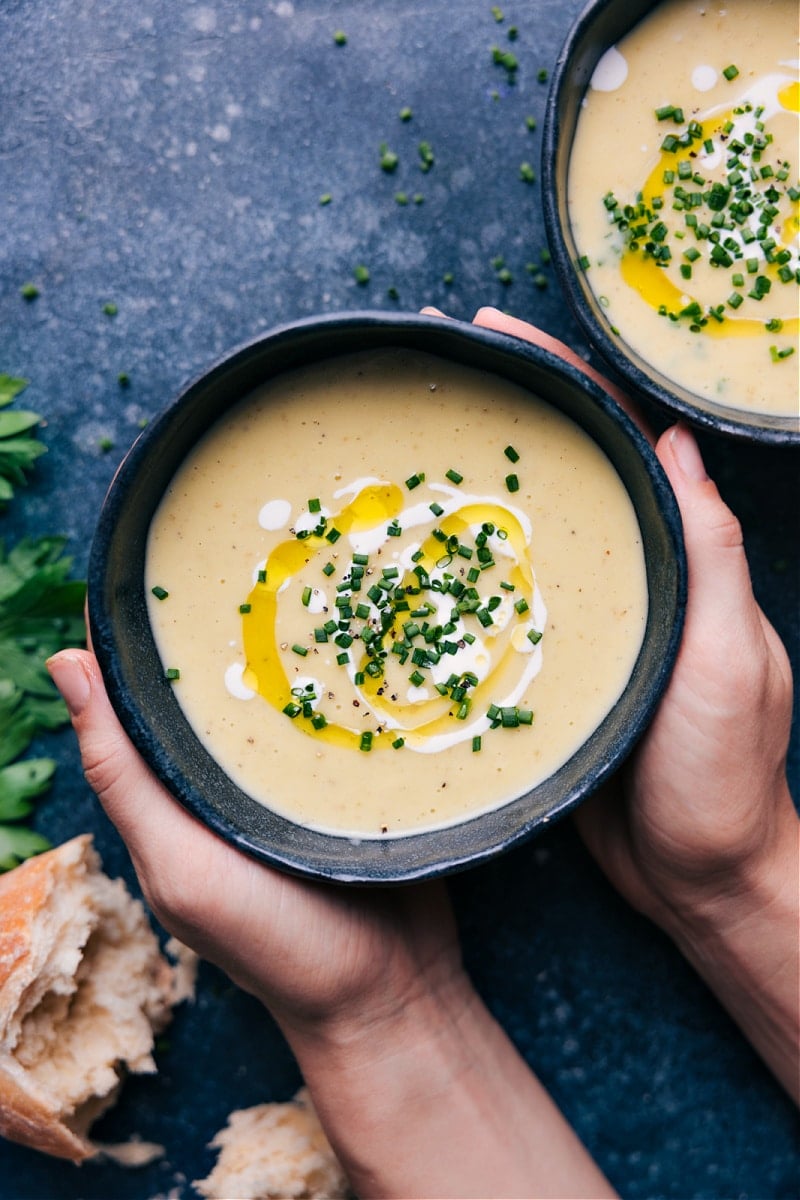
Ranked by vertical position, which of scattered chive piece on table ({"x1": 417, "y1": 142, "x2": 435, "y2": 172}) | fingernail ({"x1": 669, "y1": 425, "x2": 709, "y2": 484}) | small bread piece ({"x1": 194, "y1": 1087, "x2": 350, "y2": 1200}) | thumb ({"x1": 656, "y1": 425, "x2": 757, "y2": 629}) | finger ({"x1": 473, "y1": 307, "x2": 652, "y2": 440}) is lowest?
small bread piece ({"x1": 194, "y1": 1087, "x2": 350, "y2": 1200})

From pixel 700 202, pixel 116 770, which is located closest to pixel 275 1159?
pixel 116 770

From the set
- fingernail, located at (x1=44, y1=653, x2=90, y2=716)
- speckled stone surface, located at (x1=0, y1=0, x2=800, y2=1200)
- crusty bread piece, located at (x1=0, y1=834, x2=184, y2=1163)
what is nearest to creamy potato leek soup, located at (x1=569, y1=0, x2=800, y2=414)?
speckled stone surface, located at (x1=0, y1=0, x2=800, y2=1200)

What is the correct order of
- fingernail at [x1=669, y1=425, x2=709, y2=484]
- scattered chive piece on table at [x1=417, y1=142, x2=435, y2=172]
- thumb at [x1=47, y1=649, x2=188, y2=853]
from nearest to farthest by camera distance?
1. thumb at [x1=47, y1=649, x2=188, y2=853]
2. fingernail at [x1=669, y1=425, x2=709, y2=484]
3. scattered chive piece on table at [x1=417, y1=142, x2=435, y2=172]

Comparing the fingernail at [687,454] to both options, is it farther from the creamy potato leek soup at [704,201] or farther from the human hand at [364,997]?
the human hand at [364,997]

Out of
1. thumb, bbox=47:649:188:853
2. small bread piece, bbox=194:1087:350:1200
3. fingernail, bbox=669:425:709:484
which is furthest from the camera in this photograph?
small bread piece, bbox=194:1087:350:1200

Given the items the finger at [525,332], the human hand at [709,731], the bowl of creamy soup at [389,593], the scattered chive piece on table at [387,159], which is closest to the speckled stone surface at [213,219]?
the scattered chive piece on table at [387,159]

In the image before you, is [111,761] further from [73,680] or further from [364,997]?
[364,997]

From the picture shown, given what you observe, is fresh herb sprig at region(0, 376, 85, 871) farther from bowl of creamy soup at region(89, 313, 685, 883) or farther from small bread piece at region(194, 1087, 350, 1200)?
small bread piece at region(194, 1087, 350, 1200)
